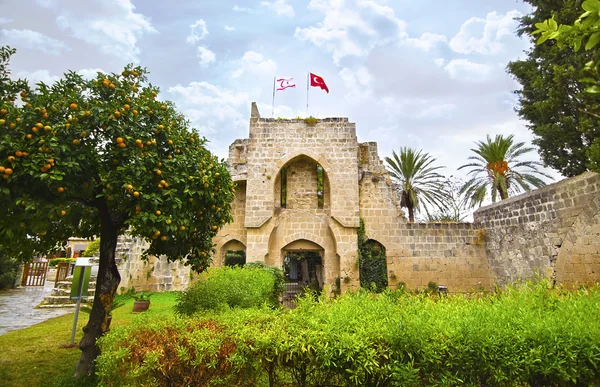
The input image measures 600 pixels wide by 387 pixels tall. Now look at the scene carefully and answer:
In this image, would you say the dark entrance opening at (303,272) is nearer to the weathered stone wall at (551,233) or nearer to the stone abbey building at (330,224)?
the stone abbey building at (330,224)

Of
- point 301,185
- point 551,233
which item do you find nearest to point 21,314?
point 301,185

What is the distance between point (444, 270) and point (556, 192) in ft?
19.2

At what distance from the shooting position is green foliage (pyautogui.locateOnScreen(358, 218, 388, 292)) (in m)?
14.5

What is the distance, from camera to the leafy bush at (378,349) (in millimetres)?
2590

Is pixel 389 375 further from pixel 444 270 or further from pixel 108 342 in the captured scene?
pixel 444 270

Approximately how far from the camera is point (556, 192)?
33.6 feet

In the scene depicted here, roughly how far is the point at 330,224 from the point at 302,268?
12.7 m

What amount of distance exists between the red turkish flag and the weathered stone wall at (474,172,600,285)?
9.25 meters

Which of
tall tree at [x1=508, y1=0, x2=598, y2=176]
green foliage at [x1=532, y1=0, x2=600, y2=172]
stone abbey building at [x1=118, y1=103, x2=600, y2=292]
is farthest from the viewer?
stone abbey building at [x1=118, y1=103, x2=600, y2=292]

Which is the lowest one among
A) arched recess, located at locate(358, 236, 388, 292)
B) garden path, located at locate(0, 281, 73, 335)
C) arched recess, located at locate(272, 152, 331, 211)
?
garden path, located at locate(0, 281, 73, 335)

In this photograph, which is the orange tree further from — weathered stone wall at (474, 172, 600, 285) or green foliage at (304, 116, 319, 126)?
green foliage at (304, 116, 319, 126)

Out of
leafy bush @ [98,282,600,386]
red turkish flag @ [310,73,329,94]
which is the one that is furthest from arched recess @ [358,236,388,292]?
leafy bush @ [98,282,600,386]

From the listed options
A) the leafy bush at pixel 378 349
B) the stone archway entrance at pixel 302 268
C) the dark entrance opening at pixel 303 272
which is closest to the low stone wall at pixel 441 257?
the stone archway entrance at pixel 302 268

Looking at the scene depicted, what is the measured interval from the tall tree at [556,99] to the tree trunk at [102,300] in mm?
13207
